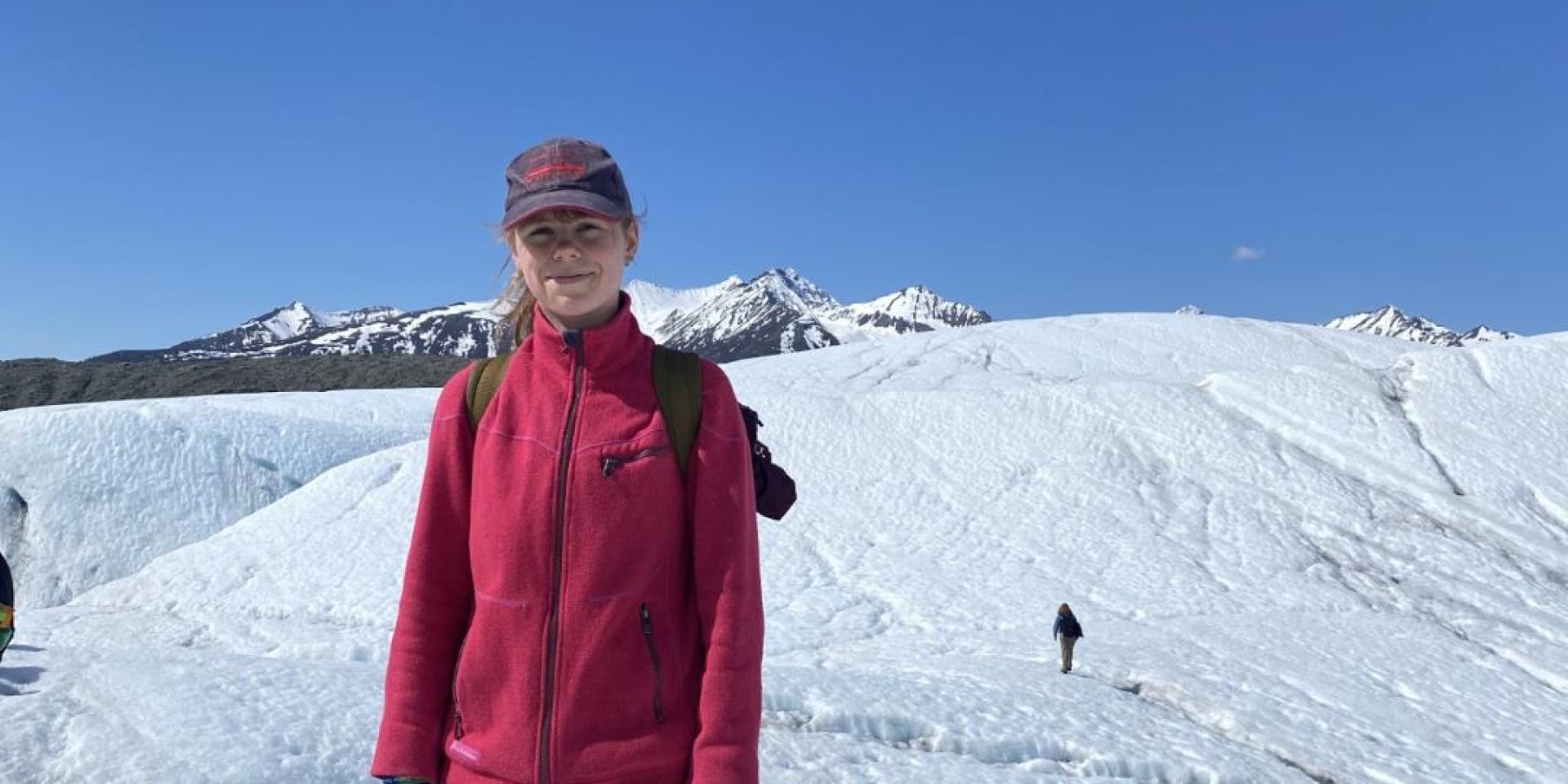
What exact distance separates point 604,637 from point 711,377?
2.84 ft

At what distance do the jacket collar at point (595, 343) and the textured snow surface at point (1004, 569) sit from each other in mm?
4340

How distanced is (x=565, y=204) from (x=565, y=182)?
0.11 m

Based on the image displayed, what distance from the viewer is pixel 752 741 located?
290 centimetres

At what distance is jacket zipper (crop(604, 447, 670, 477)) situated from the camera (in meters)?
2.92

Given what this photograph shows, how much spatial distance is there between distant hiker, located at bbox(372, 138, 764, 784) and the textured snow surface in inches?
147

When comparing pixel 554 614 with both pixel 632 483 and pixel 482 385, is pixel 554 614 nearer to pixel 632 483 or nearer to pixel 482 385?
pixel 632 483

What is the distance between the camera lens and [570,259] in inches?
115

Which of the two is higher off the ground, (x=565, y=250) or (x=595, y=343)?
(x=565, y=250)

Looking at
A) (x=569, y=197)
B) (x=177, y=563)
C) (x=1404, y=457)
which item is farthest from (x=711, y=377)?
(x=1404, y=457)

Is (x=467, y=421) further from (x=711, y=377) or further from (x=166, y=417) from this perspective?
(x=166, y=417)

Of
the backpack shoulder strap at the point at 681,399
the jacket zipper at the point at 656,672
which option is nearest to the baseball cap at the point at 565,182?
the backpack shoulder strap at the point at 681,399

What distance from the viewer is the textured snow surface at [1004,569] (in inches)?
310

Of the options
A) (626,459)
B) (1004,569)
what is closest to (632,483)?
(626,459)

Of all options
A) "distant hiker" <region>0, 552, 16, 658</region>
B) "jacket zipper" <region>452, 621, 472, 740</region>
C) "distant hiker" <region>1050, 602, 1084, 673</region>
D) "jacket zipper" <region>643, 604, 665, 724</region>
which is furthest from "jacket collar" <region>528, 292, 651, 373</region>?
"distant hiker" <region>1050, 602, 1084, 673</region>
